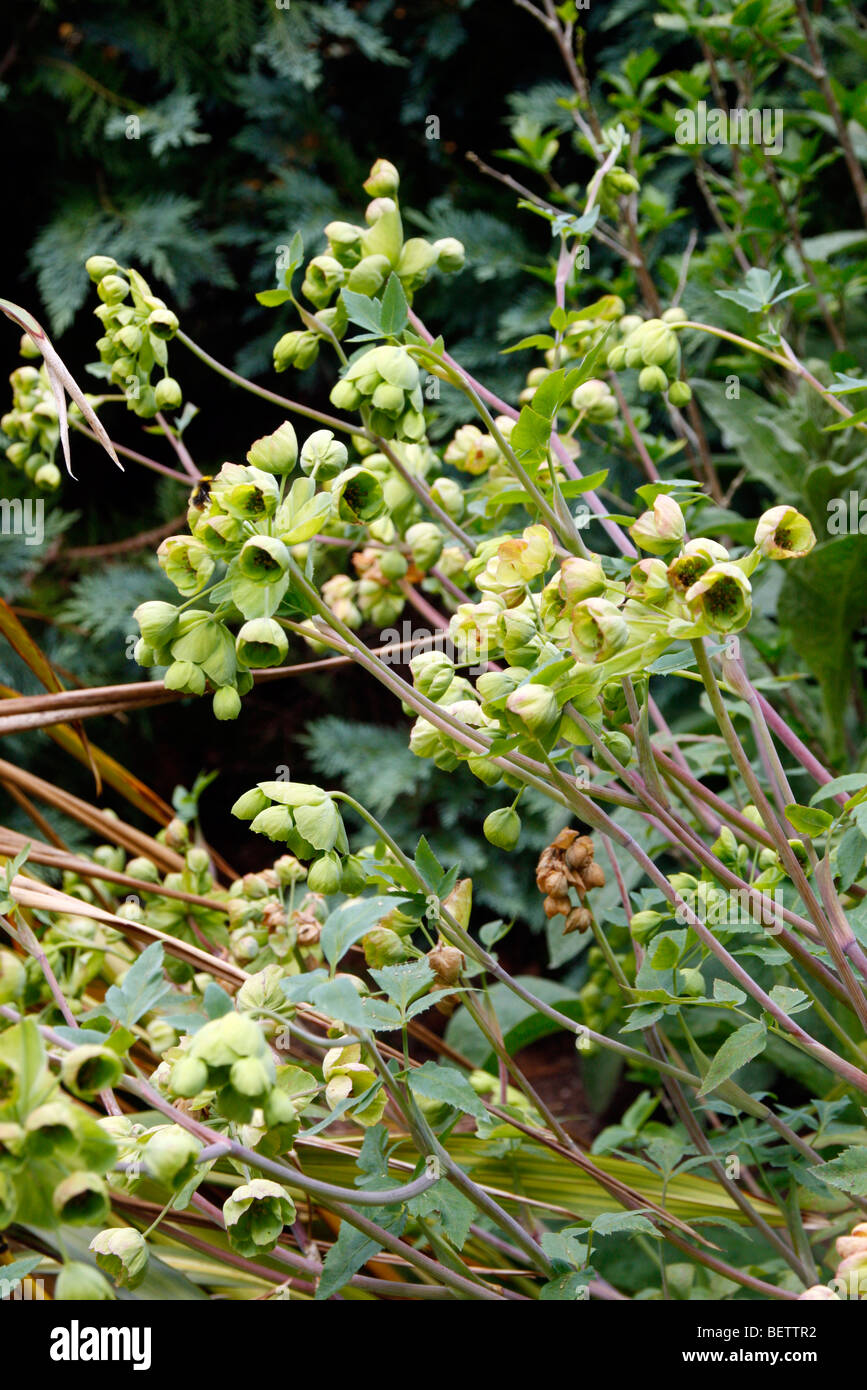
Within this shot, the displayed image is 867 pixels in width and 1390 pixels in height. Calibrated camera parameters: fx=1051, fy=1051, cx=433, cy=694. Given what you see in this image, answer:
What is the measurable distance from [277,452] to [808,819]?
208 mm

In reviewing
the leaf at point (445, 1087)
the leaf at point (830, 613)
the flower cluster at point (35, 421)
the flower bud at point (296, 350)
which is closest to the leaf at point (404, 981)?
the leaf at point (445, 1087)

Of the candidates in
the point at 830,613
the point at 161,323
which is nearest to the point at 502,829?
the point at 161,323

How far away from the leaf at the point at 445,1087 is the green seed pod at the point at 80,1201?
0.13 meters

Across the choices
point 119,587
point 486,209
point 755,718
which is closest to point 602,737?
point 755,718

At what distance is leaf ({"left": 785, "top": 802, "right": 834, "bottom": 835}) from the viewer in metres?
0.34

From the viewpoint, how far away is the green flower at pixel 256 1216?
32 centimetres

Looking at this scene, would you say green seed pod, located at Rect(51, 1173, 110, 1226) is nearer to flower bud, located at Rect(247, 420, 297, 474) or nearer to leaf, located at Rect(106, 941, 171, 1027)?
leaf, located at Rect(106, 941, 171, 1027)

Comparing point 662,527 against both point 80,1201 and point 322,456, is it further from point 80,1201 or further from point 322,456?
point 80,1201

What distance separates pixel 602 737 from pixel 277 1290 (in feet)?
0.77

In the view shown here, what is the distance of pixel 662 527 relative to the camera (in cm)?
32

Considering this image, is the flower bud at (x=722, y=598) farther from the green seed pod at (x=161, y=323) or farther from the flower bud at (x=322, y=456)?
the green seed pod at (x=161, y=323)

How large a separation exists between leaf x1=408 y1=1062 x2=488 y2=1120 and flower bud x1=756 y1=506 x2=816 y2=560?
0.19 metres

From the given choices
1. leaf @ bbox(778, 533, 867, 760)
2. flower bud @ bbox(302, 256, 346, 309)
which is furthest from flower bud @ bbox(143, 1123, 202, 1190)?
leaf @ bbox(778, 533, 867, 760)
